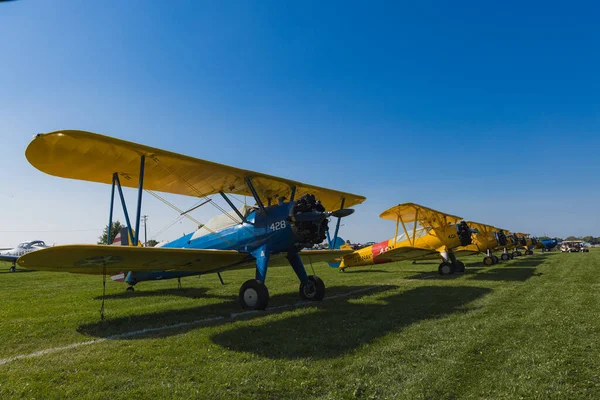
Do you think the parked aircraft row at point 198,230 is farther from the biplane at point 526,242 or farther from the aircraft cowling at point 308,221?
the biplane at point 526,242

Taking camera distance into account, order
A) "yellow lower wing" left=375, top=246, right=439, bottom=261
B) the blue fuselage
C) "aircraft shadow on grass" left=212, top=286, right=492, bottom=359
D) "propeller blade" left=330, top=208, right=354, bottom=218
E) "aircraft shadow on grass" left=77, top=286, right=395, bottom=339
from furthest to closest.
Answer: "yellow lower wing" left=375, top=246, right=439, bottom=261
"propeller blade" left=330, top=208, right=354, bottom=218
the blue fuselage
"aircraft shadow on grass" left=77, top=286, right=395, bottom=339
"aircraft shadow on grass" left=212, top=286, right=492, bottom=359

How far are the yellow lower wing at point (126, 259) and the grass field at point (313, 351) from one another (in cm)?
102

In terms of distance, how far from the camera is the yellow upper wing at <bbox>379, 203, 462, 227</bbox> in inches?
622

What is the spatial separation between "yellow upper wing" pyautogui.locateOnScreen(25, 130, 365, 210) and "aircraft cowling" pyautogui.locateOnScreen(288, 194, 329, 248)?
1.40 metres

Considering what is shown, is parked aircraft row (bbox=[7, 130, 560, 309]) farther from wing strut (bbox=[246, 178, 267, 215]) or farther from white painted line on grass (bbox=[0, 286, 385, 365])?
white painted line on grass (bbox=[0, 286, 385, 365])

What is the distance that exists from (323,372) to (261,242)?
4631 mm

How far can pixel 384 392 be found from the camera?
3074 millimetres

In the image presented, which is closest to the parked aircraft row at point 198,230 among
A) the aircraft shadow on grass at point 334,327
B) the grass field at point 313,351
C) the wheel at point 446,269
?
the grass field at point 313,351

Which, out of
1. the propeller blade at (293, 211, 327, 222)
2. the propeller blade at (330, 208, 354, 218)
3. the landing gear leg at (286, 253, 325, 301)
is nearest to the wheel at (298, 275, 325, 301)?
the landing gear leg at (286, 253, 325, 301)

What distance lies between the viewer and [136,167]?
742 cm

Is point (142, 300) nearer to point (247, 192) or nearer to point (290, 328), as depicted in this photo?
point (247, 192)

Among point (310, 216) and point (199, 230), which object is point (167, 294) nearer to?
point (199, 230)

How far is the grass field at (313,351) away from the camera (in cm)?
320

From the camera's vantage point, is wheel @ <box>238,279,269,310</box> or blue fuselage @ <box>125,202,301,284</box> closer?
wheel @ <box>238,279,269,310</box>
